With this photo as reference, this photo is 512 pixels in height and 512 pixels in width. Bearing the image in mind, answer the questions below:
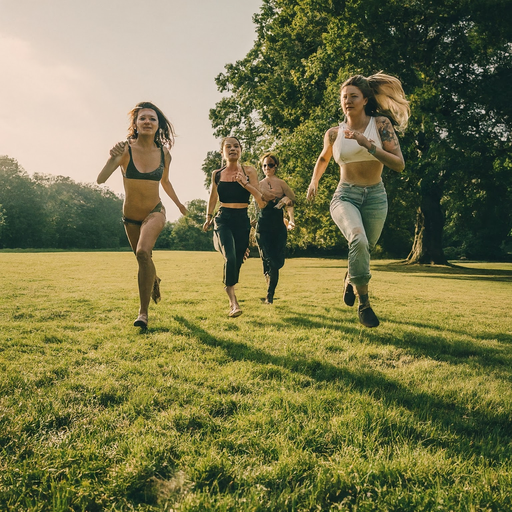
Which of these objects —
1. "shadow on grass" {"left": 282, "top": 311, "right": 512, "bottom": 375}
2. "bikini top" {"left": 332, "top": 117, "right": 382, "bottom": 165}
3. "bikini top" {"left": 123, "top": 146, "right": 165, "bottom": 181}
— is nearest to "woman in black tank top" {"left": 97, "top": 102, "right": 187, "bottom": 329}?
"bikini top" {"left": 123, "top": 146, "right": 165, "bottom": 181}

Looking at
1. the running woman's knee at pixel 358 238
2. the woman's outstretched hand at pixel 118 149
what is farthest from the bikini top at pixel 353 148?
the woman's outstretched hand at pixel 118 149

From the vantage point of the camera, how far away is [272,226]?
7.82 meters

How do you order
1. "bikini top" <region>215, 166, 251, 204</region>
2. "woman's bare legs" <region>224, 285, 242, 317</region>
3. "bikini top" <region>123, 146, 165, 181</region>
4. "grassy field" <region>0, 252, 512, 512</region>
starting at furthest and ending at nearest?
"bikini top" <region>215, 166, 251, 204</region>
"woman's bare legs" <region>224, 285, 242, 317</region>
"bikini top" <region>123, 146, 165, 181</region>
"grassy field" <region>0, 252, 512, 512</region>

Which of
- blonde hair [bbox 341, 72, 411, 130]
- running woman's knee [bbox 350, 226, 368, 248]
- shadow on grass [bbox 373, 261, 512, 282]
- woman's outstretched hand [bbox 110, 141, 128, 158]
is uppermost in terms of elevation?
blonde hair [bbox 341, 72, 411, 130]

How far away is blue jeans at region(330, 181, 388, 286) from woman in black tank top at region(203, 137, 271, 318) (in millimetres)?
1743

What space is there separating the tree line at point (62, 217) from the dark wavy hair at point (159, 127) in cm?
6150

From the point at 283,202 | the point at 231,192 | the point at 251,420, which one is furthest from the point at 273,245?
the point at 251,420

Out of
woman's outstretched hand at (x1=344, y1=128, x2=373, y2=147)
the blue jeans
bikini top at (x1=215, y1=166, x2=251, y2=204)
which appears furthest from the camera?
bikini top at (x1=215, y1=166, x2=251, y2=204)

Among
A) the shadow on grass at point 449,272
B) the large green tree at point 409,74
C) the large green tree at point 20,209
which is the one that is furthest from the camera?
the large green tree at point 20,209

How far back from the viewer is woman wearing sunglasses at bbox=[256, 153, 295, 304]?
25.5ft

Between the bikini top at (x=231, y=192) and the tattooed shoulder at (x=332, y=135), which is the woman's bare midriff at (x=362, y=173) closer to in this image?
the tattooed shoulder at (x=332, y=135)

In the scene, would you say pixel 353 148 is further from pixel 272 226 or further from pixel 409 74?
pixel 409 74

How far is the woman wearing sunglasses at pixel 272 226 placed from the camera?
778 centimetres

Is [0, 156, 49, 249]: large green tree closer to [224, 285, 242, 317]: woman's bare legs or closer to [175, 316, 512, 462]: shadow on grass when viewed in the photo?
[224, 285, 242, 317]: woman's bare legs
